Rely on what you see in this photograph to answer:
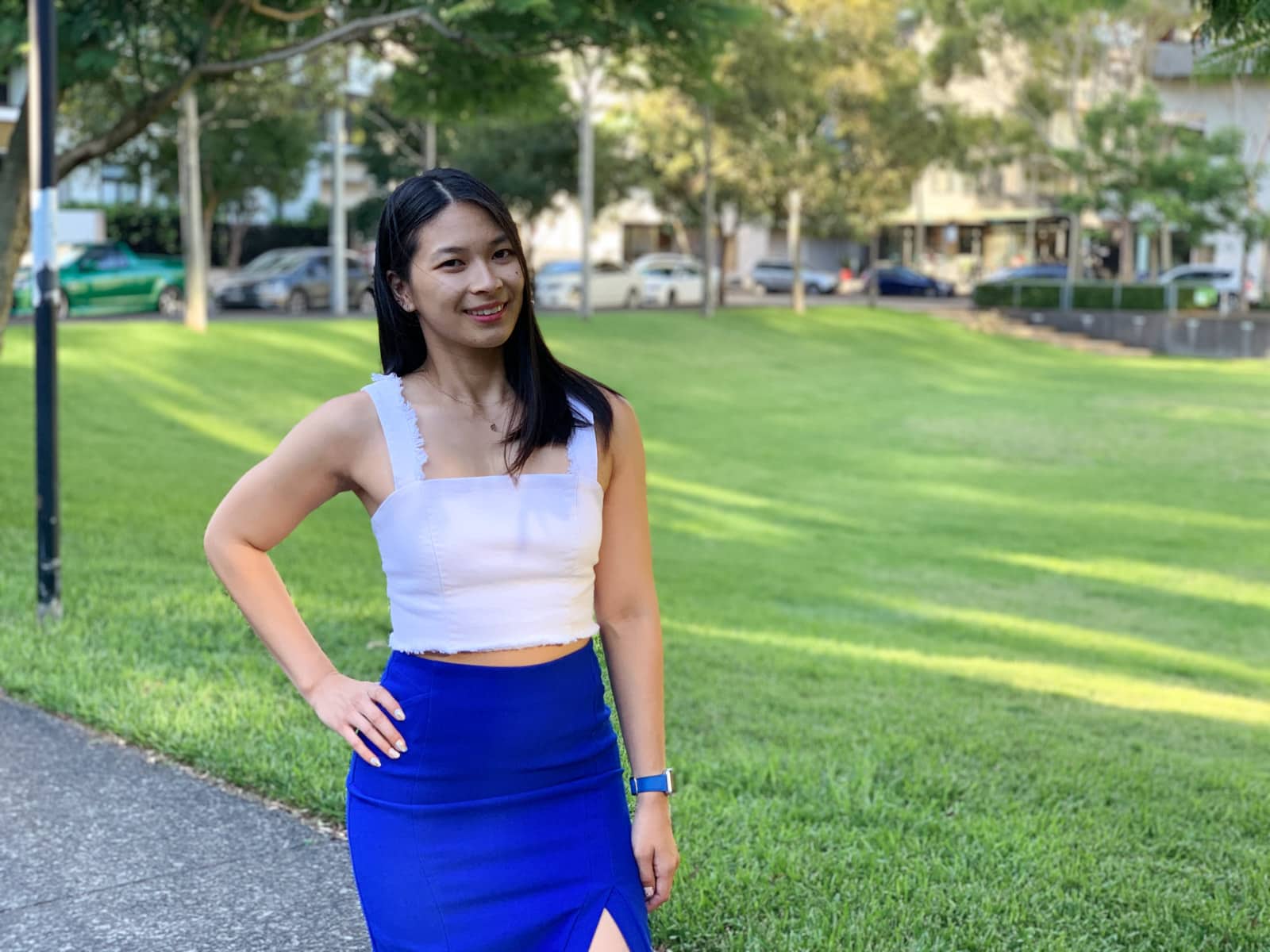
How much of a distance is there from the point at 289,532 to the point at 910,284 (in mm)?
60676

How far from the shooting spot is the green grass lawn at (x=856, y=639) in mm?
4293

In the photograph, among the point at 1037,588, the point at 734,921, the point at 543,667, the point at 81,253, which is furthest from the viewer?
the point at 81,253

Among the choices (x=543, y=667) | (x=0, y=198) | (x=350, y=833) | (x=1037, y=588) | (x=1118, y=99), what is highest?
(x=1118, y=99)

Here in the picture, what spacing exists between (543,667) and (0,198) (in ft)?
28.9

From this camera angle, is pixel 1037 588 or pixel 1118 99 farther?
pixel 1118 99

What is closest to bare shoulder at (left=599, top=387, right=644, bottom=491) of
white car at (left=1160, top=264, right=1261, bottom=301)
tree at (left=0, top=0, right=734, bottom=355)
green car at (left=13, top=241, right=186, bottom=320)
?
tree at (left=0, top=0, right=734, bottom=355)

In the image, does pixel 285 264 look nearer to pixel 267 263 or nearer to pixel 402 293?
pixel 267 263

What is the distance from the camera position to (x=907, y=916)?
3.95 m

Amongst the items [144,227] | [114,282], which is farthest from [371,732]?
[144,227]

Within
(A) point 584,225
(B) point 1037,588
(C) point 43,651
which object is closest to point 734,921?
(C) point 43,651

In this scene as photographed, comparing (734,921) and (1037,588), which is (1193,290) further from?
(734,921)

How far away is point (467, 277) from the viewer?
2469 millimetres

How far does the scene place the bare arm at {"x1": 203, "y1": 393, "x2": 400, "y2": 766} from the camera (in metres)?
2.44

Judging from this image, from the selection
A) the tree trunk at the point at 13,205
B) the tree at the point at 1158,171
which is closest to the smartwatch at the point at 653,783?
the tree trunk at the point at 13,205
